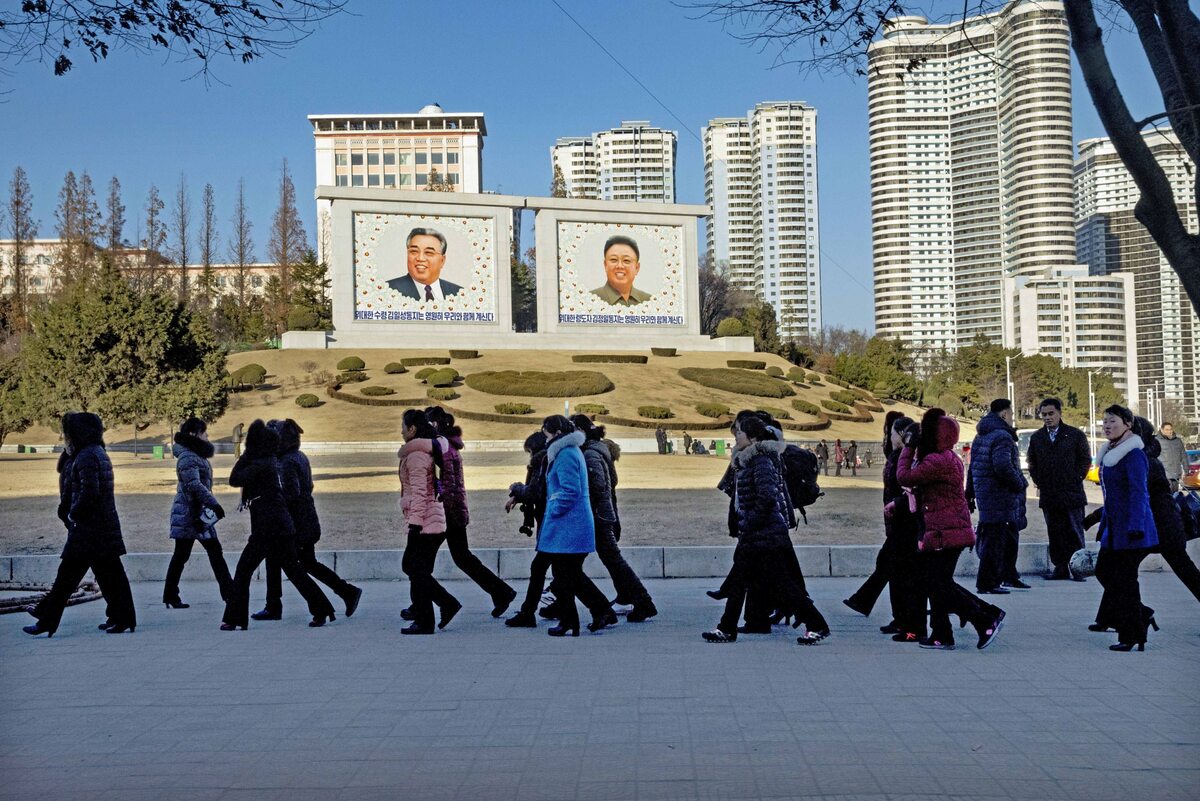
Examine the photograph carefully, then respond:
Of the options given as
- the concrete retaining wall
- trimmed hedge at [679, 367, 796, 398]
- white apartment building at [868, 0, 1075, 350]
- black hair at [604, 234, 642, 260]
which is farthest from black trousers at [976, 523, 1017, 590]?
white apartment building at [868, 0, 1075, 350]

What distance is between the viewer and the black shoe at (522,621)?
27.4 ft

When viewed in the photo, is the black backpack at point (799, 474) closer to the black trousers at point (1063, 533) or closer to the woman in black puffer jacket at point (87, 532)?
the black trousers at point (1063, 533)

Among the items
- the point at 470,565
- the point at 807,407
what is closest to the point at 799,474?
the point at 470,565

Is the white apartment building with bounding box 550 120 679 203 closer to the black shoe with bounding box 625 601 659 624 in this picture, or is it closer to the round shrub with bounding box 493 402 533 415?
the round shrub with bounding box 493 402 533 415

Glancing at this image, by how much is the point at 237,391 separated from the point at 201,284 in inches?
1136

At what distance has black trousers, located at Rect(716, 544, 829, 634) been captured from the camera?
7328mm

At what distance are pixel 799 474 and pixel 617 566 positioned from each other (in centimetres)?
158

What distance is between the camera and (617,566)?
27.7 feet

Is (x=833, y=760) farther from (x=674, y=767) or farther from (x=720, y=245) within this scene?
(x=720, y=245)

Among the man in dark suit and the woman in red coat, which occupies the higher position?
the man in dark suit

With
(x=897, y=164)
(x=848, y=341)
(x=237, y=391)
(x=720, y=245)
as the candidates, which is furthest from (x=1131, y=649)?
(x=720, y=245)

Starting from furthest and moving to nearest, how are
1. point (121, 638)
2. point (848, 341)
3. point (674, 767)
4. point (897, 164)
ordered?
point (897, 164) → point (848, 341) → point (121, 638) → point (674, 767)

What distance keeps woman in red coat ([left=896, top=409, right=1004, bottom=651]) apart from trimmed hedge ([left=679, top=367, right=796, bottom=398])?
159 ft

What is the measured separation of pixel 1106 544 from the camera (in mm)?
7266
